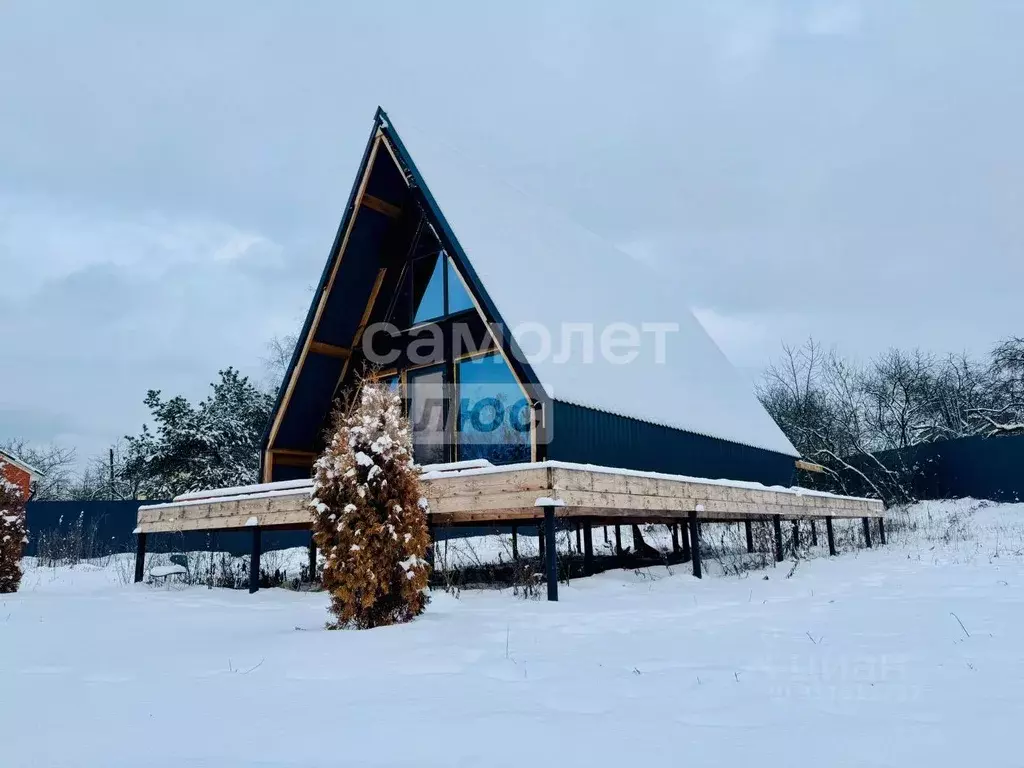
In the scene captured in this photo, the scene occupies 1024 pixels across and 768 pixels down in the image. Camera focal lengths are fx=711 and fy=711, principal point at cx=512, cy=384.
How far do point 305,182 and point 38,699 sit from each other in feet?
73.1

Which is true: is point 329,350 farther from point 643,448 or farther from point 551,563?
point 551,563

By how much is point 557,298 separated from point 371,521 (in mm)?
6644

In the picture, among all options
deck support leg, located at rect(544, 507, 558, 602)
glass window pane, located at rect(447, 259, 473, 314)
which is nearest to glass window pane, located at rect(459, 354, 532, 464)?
glass window pane, located at rect(447, 259, 473, 314)

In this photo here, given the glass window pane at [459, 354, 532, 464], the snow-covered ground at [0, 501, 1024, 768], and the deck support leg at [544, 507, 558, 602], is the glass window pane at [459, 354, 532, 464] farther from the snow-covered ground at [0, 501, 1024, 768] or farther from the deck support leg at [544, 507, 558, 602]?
the snow-covered ground at [0, 501, 1024, 768]

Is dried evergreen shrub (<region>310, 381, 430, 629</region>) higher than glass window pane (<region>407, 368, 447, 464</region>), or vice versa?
glass window pane (<region>407, 368, 447, 464</region>)

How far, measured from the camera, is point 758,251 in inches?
1214

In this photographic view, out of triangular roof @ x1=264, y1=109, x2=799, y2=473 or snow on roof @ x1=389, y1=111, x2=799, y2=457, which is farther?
snow on roof @ x1=389, y1=111, x2=799, y2=457

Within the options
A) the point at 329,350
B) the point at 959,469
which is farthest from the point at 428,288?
the point at 959,469

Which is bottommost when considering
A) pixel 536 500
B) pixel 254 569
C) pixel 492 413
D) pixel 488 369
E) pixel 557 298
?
pixel 254 569

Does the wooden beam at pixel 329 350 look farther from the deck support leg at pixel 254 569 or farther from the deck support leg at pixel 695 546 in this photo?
the deck support leg at pixel 695 546

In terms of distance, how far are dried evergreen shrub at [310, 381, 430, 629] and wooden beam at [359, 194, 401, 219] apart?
6442 mm

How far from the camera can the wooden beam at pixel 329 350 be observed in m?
12.4

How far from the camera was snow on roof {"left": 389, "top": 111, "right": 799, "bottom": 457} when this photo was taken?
403 inches

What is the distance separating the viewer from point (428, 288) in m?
12.5
